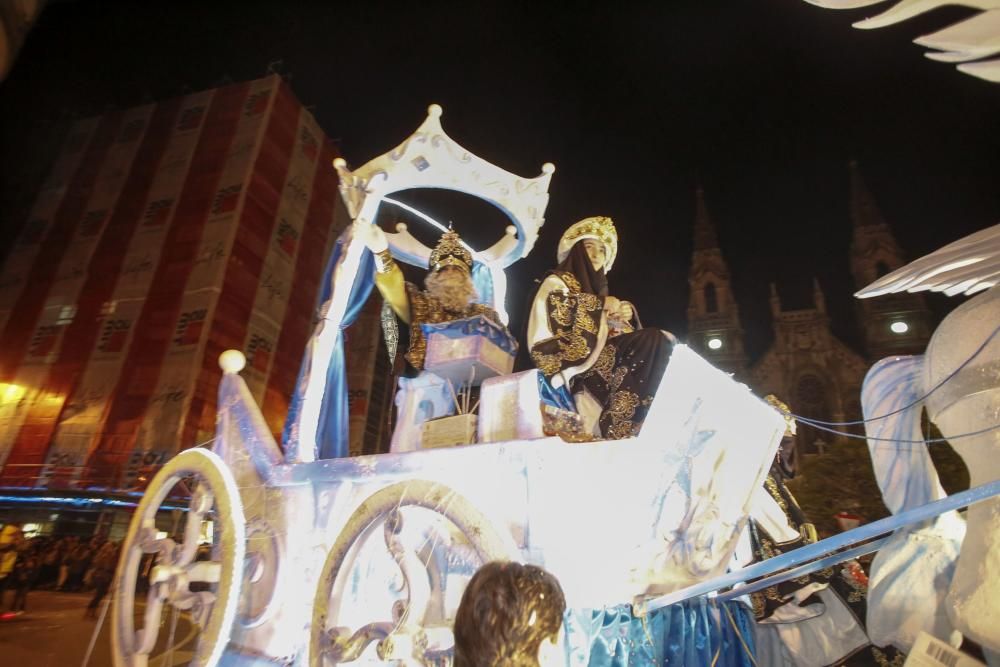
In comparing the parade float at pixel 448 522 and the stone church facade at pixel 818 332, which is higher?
the stone church facade at pixel 818 332

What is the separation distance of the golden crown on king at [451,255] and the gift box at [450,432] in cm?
134

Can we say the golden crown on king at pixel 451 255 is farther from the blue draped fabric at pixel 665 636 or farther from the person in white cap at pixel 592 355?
the blue draped fabric at pixel 665 636

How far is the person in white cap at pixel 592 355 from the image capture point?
3.45 meters

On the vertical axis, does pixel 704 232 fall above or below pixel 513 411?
above

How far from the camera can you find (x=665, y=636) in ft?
8.86

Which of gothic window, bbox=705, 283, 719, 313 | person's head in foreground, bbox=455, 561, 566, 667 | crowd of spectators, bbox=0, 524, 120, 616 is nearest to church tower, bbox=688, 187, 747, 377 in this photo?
gothic window, bbox=705, 283, 719, 313

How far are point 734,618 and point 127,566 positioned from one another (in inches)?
143

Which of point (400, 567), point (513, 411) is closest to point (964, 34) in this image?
point (513, 411)

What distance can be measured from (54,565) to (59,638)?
7170mm

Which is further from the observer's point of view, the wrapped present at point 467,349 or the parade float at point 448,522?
the wrapped present at point 467,349

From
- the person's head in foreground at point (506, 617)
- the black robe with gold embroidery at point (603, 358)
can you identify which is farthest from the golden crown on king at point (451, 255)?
the person's head in foreground at point (506, 617)

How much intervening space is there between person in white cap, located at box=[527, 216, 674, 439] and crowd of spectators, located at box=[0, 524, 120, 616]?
10314 millimetres

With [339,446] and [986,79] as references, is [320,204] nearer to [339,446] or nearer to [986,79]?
[339,446]

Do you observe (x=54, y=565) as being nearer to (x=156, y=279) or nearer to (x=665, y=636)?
(x=156, y=279)
